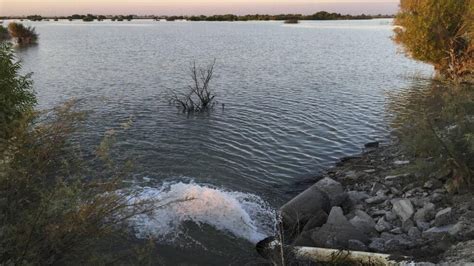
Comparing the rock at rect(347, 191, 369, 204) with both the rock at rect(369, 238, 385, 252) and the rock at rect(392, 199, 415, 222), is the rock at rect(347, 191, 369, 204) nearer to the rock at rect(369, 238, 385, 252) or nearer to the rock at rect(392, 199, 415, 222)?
the rock at rect(392, 199, 415, 222)

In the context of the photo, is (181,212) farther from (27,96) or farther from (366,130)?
(366,130)

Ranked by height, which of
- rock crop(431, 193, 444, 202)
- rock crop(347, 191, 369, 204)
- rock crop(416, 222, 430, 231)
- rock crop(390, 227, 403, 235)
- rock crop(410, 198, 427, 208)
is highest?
rock crop(431, 193, 444, 202)

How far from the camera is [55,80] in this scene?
34.7 meters

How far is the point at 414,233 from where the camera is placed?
36.6 ft

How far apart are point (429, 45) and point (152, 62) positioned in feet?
87.8

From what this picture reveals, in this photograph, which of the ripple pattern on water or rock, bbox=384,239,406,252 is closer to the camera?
rock, bbox=384,239,406,252

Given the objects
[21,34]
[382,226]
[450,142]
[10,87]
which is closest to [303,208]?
[382,226]

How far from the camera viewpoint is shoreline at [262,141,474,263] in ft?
33.0

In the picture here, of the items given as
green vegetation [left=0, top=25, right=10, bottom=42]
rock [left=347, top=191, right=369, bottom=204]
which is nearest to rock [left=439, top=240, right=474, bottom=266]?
rock [left=347, top=191, right=369, bottom=204]

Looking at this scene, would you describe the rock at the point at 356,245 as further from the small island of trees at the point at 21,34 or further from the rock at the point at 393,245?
the small island of trees at the point at 21,34

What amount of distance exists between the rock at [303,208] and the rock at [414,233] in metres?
2.73

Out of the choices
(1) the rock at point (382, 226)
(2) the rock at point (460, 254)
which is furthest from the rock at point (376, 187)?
(2) the rock at point (460, 254)

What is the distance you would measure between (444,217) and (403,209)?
4.45 ft

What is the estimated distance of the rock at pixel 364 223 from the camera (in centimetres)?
1184
